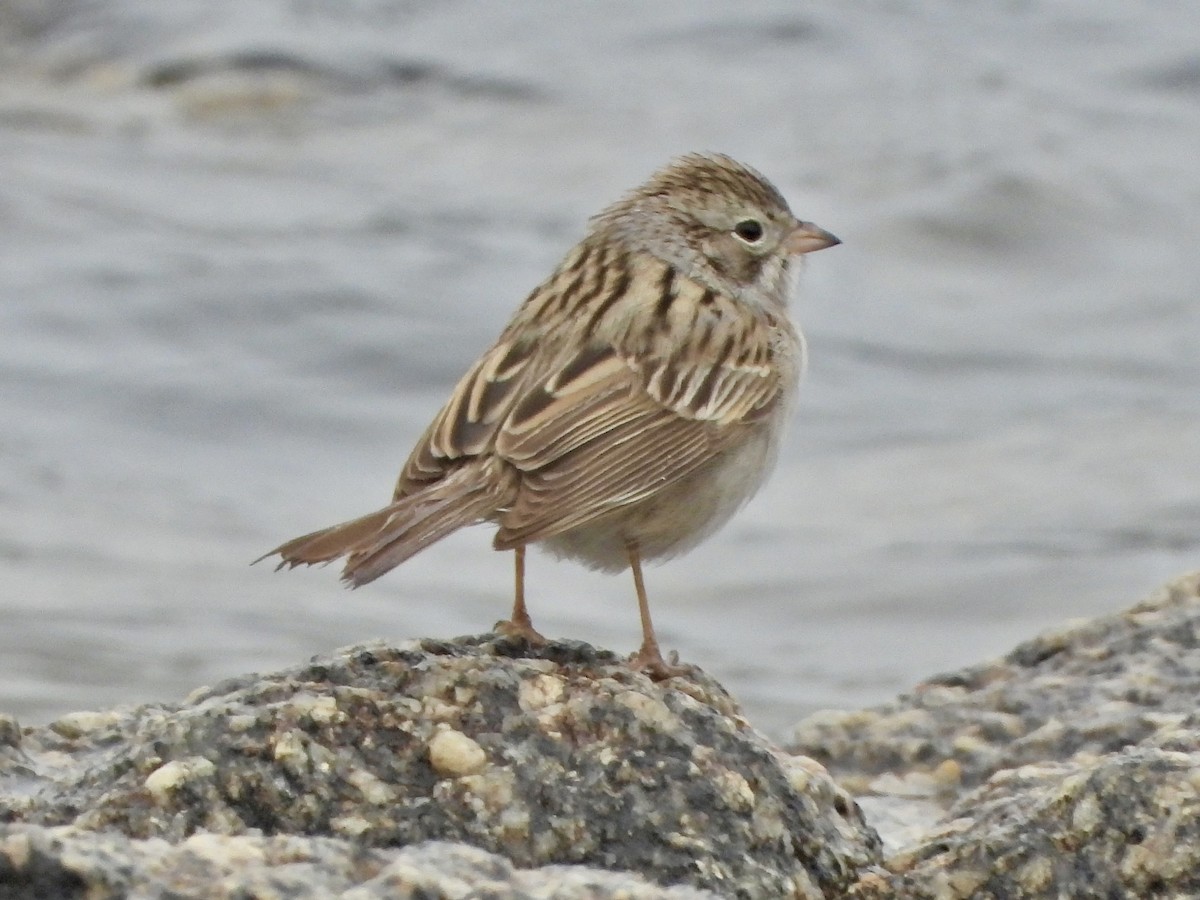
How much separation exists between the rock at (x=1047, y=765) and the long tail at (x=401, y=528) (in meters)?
1.30

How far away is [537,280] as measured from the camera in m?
18.2

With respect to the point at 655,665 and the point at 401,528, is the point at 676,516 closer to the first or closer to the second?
→ the point at 655,665

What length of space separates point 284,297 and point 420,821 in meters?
13.4

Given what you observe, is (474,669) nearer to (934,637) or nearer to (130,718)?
(130,718)

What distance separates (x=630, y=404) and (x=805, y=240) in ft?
4.45

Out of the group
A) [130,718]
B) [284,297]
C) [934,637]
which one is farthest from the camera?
[284,297]

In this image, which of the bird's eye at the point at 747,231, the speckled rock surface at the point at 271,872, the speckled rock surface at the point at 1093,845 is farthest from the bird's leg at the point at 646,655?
the bird's eye at the point at 747,231

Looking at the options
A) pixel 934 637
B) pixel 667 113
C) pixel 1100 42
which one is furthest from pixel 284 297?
pixel 1100 42

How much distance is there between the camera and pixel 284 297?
17703 mm

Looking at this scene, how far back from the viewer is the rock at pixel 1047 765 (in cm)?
473

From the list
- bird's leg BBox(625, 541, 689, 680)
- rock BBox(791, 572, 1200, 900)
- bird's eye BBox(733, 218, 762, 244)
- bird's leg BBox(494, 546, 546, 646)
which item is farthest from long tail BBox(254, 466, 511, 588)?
bird's eye BBox(733, 218, 762, 244)

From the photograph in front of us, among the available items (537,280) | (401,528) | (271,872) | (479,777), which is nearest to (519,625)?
(401,528)

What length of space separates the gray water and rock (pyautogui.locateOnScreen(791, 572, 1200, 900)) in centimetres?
377

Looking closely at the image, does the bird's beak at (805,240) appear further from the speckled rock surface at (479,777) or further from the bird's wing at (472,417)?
the speckled rock surface at (479,777)
